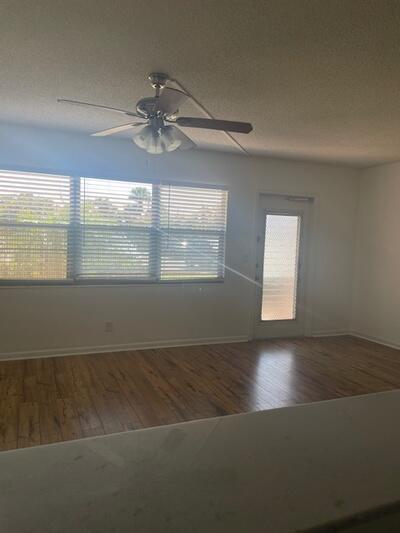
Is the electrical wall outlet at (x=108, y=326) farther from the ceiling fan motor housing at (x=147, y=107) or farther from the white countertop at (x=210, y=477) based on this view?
the white countertop at (x=210, y=477)

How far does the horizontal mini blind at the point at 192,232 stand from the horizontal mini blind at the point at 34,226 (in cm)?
118

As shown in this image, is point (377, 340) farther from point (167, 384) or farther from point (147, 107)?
point (147, 107)

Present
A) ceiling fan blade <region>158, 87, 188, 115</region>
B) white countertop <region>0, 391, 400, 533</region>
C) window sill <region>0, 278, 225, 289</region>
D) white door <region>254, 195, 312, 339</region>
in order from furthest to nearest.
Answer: white door <region>254, 195, 312, 339</region>
window sill <region>0, 278, 225, 289</region>
ceiling fan blade <region>158, 87, 188, 115</region>
white countertop <region>0, 391, 400, 533</region>

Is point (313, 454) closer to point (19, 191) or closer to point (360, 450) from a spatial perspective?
point (360, 450)

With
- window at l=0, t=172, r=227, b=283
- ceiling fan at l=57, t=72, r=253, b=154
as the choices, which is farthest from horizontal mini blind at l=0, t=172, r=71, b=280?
ceiling fan at l=57, t=72, r=253, b=154

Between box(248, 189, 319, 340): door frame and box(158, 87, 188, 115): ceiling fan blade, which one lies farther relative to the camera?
box(248, 189, 319, 340): door frame

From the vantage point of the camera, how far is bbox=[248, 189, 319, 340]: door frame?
5051 millimetres

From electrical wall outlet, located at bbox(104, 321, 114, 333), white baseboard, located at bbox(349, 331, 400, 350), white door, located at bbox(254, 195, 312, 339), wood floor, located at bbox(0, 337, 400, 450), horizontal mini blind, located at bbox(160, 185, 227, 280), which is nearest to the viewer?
wood floor, located at bbox(0, 337, 400, 450)

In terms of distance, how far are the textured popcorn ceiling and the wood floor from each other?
2486 mm

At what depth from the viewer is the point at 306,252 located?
538 centimetres

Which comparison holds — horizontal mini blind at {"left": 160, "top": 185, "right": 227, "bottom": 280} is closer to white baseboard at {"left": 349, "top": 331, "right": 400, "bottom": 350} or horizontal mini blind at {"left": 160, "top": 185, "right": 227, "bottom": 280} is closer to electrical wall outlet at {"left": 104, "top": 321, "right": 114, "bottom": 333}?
electrical wall outlet at {"left": 104, "top": 321, "right": 114, "bottom": 333}

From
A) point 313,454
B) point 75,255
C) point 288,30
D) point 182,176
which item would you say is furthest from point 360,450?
point 182,176

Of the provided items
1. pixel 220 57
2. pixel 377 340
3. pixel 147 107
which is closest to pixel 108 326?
pixel 147 107

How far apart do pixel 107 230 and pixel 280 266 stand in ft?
8.25
